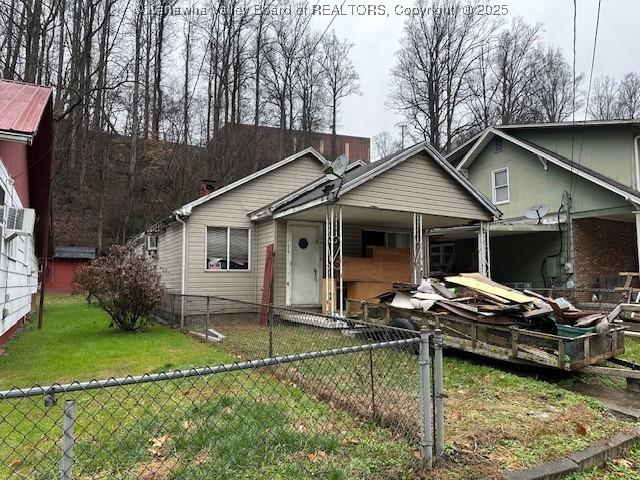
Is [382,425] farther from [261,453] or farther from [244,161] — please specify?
[244,161]

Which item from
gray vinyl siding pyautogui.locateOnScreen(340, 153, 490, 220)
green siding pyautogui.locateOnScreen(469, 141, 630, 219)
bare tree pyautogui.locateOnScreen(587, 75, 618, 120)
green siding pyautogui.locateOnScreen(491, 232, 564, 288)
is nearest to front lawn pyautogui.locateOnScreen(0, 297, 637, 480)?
gray vinyl siding pyautogui.locateOnScreen(340, 153, 490, 220)

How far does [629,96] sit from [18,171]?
1371 inches

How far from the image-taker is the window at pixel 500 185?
1796cm

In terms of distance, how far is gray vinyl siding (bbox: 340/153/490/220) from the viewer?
10555 millimetres

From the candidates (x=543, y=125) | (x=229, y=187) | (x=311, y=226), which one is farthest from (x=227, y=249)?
(x=543, y=125)

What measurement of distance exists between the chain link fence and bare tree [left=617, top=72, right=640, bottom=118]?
1257 inches

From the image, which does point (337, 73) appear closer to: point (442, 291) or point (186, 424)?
point (442, 291)

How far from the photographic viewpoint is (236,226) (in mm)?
13258

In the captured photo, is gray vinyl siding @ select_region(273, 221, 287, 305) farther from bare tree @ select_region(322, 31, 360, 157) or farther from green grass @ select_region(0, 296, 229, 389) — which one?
bare tree @ select_region(322, 31, 360, 157)

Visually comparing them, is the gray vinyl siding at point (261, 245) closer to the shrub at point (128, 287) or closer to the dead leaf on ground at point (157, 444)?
the shrub at point (128, 287)

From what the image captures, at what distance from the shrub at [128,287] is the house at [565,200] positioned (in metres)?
9.88

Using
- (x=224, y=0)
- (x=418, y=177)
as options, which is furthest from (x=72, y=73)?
(x=418, y=177)

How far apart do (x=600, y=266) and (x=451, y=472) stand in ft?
51.0

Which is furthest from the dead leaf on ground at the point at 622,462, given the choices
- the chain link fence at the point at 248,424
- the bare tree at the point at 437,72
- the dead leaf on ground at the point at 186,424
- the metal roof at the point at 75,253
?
the bare tree at the point at 437,72
